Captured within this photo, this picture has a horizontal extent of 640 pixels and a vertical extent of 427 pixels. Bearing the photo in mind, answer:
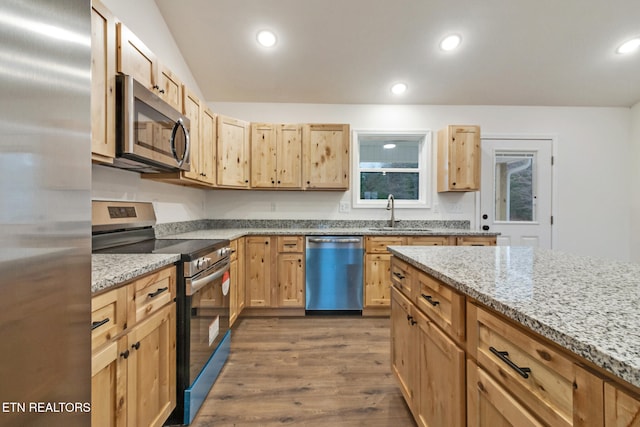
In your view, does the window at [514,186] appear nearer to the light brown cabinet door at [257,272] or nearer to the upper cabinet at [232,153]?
the light brown cabinet door at [257,272]

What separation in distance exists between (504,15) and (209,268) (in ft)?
11.2

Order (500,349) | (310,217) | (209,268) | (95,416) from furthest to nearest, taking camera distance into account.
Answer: (310,217) < (209,268) < (95,416) < (500,349)

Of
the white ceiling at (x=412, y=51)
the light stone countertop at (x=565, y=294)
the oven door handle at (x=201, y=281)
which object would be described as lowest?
the oven door handle at (x=201, y=281)

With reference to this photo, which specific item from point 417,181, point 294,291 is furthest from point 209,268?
point 417,181

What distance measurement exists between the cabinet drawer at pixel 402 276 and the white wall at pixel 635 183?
4139mm

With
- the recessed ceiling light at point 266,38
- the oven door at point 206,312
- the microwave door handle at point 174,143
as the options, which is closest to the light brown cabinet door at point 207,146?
the microwave door handle at point 174,143

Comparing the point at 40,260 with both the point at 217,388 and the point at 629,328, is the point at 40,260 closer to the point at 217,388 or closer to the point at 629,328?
the point at 629,328

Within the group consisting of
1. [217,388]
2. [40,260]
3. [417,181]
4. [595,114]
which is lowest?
[217,388]

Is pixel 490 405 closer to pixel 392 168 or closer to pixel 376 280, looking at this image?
pixel 376 280

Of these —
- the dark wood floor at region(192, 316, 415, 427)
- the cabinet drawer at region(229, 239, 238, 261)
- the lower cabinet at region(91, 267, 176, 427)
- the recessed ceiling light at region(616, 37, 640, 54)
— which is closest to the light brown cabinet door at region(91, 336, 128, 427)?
the lower cabinet at region(91, 267, 176, 427)

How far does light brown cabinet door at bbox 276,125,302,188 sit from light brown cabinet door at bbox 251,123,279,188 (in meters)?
0.06

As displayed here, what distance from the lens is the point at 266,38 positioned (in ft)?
8.97

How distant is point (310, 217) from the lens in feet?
11.8

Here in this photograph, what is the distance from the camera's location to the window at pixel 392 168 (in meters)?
3.70
